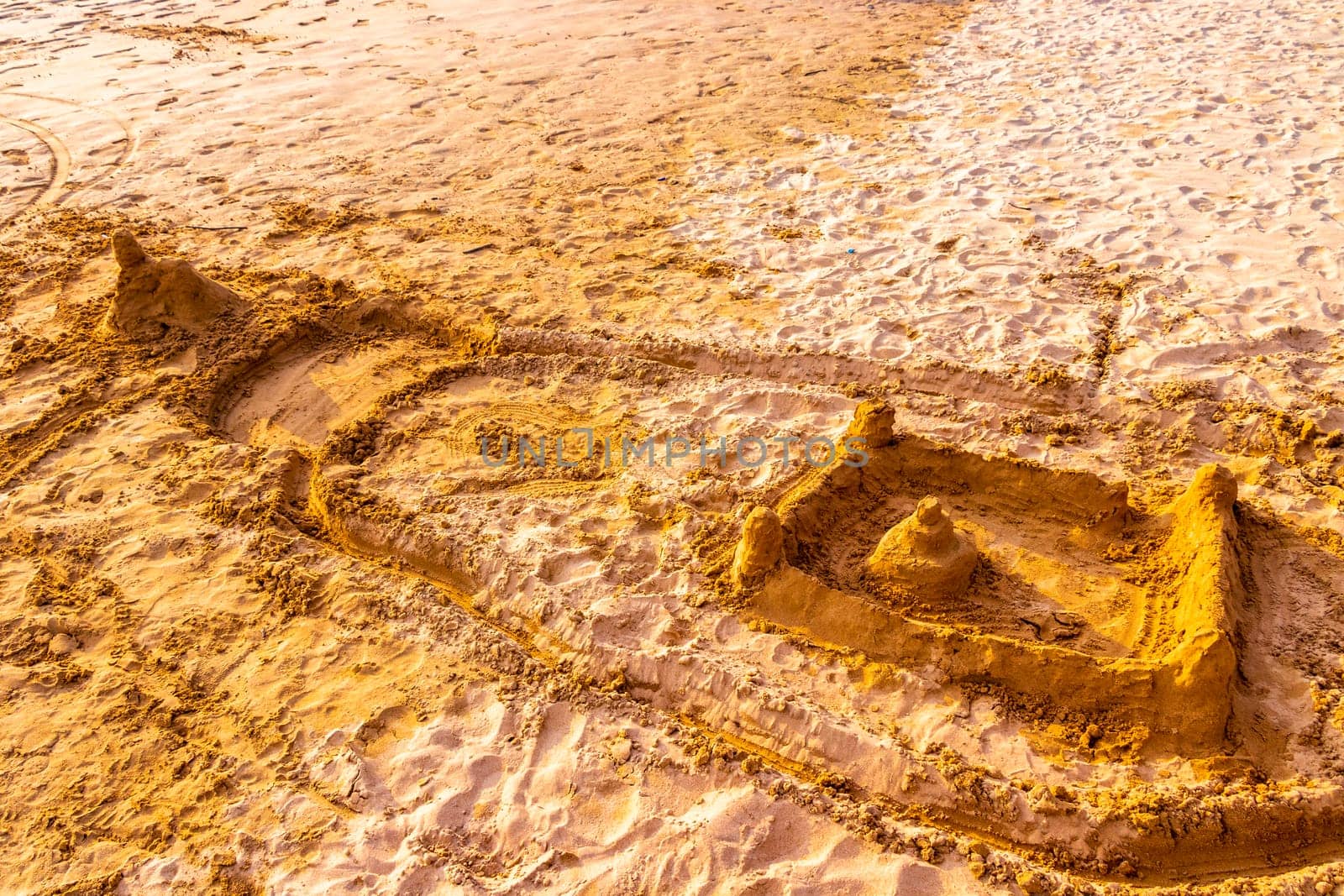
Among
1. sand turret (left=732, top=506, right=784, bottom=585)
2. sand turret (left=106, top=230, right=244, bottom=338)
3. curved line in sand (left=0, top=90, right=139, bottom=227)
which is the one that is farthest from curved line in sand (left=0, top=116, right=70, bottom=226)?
sand turret (left=732, top=506, right=784, bottom=585)

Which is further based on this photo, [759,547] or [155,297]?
[155,297]

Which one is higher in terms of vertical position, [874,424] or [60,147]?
[60,147]

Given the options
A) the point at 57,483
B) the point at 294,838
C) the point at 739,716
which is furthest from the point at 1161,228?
the point at 57,483

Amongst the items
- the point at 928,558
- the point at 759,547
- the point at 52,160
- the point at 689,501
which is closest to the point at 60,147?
the point at 52,160

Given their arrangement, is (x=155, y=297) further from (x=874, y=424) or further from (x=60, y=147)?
(x=874, y=424)

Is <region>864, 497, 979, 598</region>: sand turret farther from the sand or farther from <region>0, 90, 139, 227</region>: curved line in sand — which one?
<region>0, 90, 139, 227</region>: curved line in sand

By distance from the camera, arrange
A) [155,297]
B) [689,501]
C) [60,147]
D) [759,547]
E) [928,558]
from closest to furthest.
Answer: [928,558], [759,547], [689,501], [155,297], [60,147]
